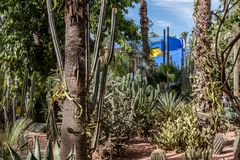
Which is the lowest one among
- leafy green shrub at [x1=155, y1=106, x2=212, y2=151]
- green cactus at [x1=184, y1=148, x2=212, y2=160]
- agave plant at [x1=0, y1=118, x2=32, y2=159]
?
green cactus at [x1=184, y1=148, x2=212, y2=160]

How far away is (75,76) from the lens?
2.98 metres

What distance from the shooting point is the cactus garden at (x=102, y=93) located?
297 cm

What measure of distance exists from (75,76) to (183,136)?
232 inches

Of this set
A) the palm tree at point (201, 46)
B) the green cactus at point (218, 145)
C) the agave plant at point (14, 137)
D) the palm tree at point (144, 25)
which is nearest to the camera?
the agave plant at point (14, 137)

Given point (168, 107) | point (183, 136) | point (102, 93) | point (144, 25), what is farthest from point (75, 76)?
point (144, 25)

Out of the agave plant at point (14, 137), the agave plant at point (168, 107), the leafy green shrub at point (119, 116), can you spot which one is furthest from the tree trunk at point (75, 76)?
the agave plant at point (168, 107)

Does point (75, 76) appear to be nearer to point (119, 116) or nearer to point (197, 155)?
point (197, 155)

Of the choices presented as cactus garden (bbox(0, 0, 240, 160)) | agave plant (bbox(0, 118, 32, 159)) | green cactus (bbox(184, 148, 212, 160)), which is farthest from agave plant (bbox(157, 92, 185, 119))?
agave plant (bbox(0, 118, 32, 159))

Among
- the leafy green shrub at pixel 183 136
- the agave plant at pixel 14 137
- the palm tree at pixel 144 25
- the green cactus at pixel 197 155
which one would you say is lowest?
the green cactus at pixel 197 155

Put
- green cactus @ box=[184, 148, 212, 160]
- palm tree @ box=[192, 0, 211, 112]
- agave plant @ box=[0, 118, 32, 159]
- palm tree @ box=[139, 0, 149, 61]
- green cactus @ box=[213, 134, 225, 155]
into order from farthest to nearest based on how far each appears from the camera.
→ palm tree @ box=[139, 0, 149, 61], palm tree @ box=[192, 0, 211, 112], green cactus @ box=[213, 134, 225, 155], green cactus @ box=[184, 148, 212, 160], agave plant @ box=[0, 118, 32, 159]

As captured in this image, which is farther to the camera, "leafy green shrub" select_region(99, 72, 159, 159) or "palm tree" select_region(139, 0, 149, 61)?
"palm tree" select_region(139, 0, 149, 61)

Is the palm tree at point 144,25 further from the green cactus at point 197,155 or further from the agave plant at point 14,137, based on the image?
the agave plant at point 14,137

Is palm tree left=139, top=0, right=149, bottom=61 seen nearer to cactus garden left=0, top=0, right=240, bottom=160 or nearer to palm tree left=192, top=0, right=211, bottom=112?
cactus garden left=0, top=0, right=240, bottom=160

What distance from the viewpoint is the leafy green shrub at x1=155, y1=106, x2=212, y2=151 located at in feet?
26.8
